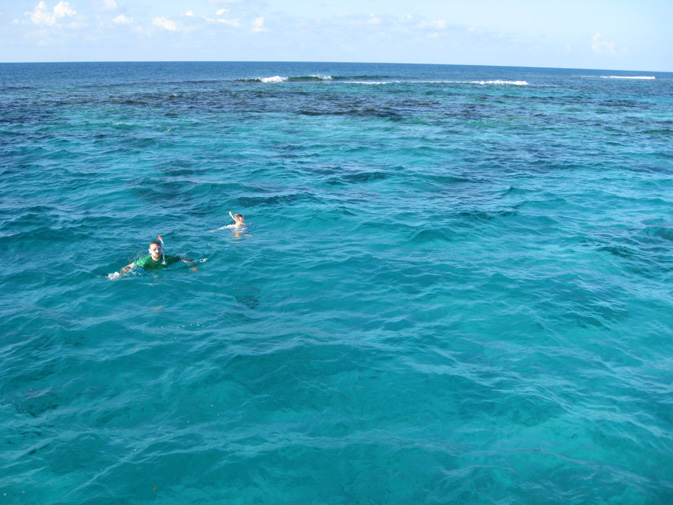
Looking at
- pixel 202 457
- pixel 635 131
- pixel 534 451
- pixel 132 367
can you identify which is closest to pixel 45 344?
pixel 132 367

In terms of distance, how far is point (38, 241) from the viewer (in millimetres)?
16859

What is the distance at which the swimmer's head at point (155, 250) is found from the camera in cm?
1423

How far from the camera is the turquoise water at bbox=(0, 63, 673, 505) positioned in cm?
810

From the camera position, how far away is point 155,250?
14336mm

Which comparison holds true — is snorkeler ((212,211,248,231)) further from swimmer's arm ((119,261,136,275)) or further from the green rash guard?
swimmer's arm ((119,261,136,275))

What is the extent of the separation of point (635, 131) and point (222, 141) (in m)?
35.2

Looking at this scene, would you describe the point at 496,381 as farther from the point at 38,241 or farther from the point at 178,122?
the point at 178,122

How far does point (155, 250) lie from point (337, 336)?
6.48m

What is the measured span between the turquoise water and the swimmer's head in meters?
0.53

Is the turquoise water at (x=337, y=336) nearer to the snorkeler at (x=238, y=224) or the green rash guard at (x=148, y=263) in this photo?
the green rash guard at (x=148, y=263)

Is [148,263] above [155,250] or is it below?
below

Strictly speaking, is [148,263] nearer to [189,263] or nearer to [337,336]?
[189,263]

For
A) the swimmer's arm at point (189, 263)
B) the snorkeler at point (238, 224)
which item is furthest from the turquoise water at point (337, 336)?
the snorkeler at point (238, 224)

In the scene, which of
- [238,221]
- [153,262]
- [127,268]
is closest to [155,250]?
[153,262]
